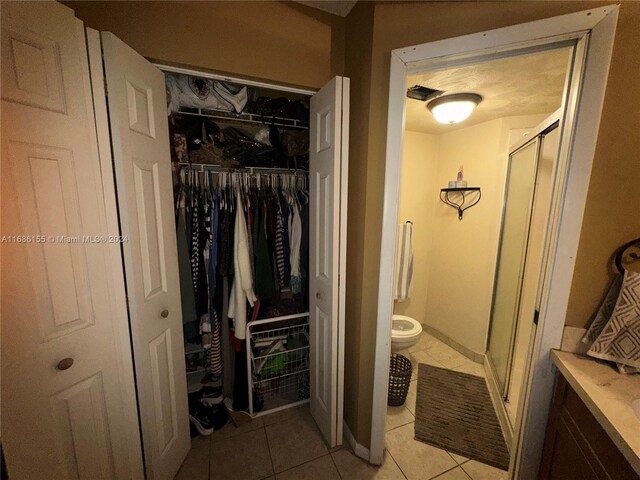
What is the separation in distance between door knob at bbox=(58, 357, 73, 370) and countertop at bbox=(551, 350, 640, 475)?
164 centimetres

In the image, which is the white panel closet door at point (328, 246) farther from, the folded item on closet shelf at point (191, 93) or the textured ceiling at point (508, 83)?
the folded item on closet shelf at point (191, 93)

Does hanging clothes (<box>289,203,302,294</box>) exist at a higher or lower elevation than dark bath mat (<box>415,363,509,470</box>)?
higher

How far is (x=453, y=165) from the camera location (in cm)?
244

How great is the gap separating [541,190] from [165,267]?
2159 mm

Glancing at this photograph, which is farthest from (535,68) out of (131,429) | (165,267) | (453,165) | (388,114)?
(131,429)

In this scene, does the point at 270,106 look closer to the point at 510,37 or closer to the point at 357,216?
the point at 357,216

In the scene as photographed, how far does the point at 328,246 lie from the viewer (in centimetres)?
132

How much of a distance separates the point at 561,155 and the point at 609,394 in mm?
838

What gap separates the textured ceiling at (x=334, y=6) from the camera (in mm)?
1223

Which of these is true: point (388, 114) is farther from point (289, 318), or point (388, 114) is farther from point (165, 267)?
point (289, 318)

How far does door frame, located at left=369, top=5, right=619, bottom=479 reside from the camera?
0.86 meters

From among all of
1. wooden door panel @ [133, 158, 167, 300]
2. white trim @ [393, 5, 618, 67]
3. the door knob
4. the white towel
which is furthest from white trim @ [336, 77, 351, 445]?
the white towel

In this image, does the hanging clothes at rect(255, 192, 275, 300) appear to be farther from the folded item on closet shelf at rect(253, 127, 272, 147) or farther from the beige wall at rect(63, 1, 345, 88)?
the beige wall at rect(63, 1, 345, 88)

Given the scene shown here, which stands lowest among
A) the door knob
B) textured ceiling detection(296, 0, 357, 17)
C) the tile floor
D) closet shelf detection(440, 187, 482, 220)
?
the tile floor
